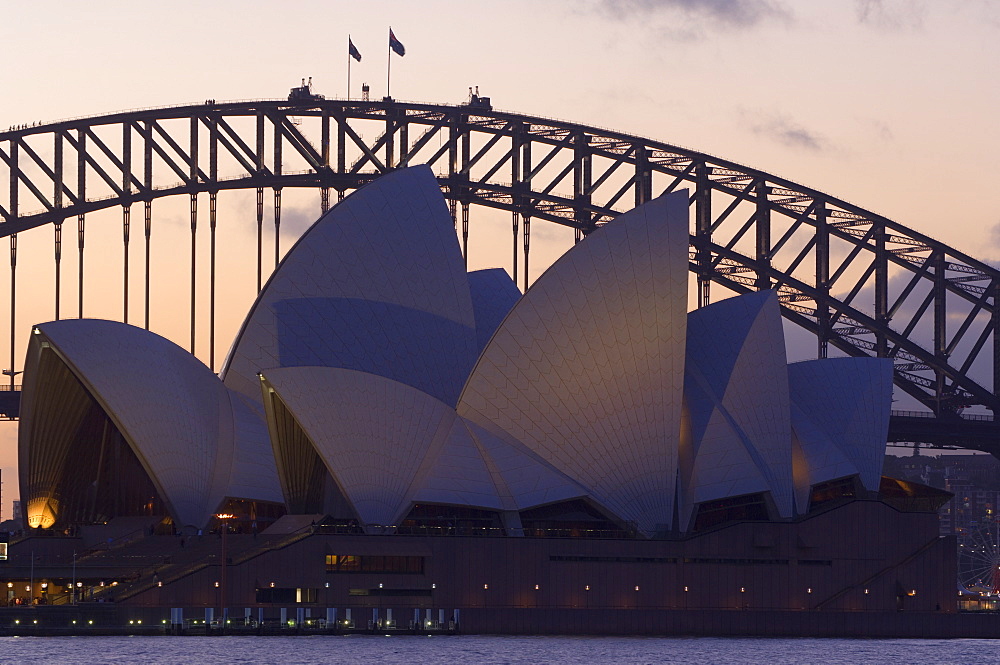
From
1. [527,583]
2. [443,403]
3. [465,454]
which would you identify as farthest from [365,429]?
[527,583]

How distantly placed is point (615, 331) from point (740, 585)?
450 inches

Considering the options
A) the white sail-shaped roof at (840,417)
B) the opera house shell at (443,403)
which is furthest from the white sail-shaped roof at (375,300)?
the white sail-shaped roof at (840,417)

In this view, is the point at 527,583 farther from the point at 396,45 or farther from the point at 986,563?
the point at 986,563

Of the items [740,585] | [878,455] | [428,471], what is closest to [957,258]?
[878,455]

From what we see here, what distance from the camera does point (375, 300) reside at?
7850 centimetres

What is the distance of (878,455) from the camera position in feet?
269

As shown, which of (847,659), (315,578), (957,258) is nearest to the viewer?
(847,659)

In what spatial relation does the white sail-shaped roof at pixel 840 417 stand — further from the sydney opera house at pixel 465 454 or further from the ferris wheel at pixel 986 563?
the ferris wheel at pixel 986 563

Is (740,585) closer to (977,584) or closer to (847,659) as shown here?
(847,659)

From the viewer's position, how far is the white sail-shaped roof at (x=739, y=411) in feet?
254

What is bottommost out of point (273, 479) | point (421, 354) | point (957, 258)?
point (273, 479)

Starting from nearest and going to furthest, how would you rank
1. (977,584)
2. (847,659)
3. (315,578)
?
(847,659)
(315,578)
(977,584)

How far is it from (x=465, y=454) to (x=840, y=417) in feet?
55.2

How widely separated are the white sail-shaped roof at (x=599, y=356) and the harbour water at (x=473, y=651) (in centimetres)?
772
